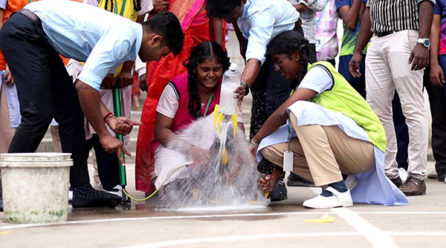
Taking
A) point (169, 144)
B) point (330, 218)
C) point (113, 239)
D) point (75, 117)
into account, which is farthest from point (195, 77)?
point (113, 239)

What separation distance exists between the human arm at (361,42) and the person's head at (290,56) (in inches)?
58.4

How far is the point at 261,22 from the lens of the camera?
5.62 m

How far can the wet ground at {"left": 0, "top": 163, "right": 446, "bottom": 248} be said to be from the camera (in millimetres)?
3885

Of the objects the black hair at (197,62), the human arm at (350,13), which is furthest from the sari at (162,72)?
the human arm at (350,13)

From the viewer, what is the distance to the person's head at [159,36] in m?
4.96

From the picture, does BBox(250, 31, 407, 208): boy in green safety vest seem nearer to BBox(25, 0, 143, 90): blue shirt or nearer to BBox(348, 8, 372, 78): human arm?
BBox(25, 0, 143, 90): blue shirt

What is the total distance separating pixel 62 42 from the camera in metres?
4.99

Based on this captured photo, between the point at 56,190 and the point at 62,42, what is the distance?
0.96 metres

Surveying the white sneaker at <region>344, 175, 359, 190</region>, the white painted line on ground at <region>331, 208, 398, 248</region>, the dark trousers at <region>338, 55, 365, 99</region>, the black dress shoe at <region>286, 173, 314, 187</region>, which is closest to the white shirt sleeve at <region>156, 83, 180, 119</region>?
the white sneaker at <region>344, 175, 359, 190</region>

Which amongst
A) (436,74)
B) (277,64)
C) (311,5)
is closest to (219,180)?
(277,64)

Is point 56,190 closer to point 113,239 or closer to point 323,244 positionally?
point 113,239

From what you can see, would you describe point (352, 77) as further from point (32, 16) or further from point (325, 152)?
point (32, 16)

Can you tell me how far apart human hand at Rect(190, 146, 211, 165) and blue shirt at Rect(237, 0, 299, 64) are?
711 mm

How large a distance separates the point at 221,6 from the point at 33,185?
1835 millimetres
